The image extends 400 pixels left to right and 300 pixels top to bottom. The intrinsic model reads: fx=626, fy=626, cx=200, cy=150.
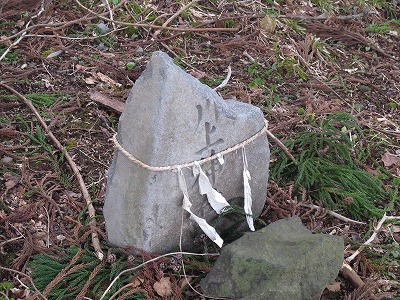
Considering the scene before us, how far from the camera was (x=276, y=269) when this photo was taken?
250 cm

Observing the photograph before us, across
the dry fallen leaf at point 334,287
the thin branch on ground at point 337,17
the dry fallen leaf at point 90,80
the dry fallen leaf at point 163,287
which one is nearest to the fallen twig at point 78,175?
the dry fallen leaf at point 163,287

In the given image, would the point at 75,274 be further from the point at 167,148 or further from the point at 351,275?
the point at 351,275

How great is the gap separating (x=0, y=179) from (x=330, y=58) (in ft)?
8.60

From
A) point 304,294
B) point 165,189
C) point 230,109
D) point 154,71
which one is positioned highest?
point 154,71

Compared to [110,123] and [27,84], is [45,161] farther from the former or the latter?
[27,84]

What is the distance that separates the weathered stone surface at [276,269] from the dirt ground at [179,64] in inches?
7.9

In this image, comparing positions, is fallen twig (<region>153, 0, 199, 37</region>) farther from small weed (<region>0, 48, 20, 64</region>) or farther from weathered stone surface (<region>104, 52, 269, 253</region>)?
weathered stone surface (<region>104, 52, 269, 253</region>)

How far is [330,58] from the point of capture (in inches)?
184

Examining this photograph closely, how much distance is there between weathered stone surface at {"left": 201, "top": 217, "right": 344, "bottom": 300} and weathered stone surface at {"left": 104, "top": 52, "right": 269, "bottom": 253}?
295 mm

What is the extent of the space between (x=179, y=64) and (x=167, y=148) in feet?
6.16

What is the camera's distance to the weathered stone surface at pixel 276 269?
250 centimetres

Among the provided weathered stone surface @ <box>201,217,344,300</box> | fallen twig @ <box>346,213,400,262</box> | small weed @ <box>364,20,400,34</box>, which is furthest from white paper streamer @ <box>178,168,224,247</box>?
small weed @ <box>364,20,400,34</box>

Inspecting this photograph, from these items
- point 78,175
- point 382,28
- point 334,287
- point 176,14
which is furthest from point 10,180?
point 382,28

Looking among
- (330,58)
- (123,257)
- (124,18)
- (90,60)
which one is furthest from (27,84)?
(330,58)
